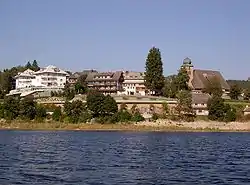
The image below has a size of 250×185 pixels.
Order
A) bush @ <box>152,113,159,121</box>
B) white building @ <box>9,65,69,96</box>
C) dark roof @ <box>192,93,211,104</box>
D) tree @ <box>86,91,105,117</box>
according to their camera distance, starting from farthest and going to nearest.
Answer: white building @ <box>9,65,69,96</box> < dark roof @ <box>192,93,211,104</box> < bush @ <box>152,113,159,121</box> < tree @ <box>86,91,105,117</box>

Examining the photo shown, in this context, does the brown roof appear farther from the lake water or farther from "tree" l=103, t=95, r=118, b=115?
the lake water

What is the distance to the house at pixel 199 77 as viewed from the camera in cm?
16180

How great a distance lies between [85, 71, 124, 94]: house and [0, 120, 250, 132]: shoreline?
193 ft

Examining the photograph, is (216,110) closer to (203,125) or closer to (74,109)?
(203,125)

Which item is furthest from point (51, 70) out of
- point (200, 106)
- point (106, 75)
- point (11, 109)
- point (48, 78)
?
point (200, 106)

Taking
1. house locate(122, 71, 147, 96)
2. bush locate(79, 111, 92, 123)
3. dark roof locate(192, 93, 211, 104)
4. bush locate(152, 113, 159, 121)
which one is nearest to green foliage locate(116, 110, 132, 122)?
bush locate(152, 113, 159, 121)

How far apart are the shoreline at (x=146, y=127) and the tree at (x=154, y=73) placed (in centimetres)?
2159

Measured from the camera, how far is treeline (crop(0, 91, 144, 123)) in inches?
4564

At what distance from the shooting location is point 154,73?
13562 centimetres

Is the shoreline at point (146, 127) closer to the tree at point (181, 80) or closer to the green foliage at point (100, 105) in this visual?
the green foliage at point (100, 105)

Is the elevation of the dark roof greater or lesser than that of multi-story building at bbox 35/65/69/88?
lesser

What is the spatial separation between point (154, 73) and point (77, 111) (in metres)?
28.1

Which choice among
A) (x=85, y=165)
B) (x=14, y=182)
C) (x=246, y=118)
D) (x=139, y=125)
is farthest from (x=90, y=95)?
(x=14, y=182)

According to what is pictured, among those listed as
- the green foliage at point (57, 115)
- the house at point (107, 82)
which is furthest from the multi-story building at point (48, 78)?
the green foliage at point (57, 115)
